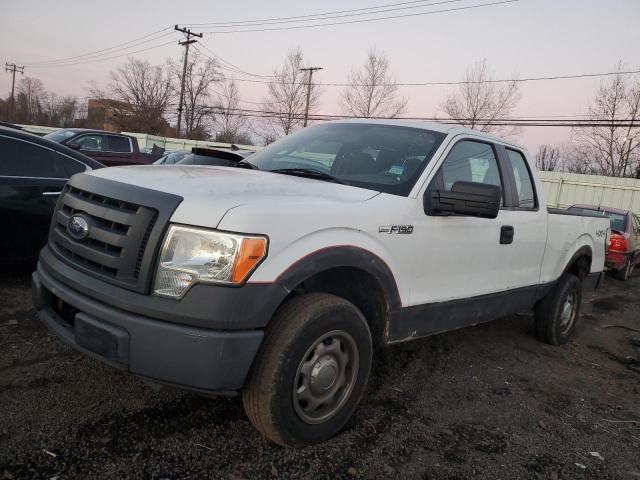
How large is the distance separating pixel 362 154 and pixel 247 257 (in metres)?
1.62

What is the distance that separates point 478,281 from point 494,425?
101cm

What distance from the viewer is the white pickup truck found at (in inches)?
89.4

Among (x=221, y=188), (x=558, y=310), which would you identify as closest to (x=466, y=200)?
(x=221, y=188)

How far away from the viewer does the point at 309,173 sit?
3385mm

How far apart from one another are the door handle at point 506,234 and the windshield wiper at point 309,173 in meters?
1.46

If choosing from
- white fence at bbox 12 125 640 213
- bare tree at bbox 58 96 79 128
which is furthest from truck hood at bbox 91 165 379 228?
bare tree at bbox 58 96 79 128

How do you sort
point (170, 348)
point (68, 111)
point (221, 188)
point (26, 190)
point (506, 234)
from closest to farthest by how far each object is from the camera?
point (170, 348), point (221, 188), point (506, 234), point (26, 190), point (68, 111)

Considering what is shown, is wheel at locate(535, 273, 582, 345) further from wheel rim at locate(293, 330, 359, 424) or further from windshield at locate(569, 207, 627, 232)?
windshield at locate(569, 207, 627, 232)

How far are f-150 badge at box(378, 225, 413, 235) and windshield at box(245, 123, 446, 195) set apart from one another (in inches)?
9.2

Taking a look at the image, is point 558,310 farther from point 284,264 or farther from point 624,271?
point 624,271

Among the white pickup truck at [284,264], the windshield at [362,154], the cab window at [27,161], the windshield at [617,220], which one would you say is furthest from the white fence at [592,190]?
the white pickup truck at [284,264]

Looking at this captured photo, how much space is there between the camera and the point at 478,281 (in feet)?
12.4

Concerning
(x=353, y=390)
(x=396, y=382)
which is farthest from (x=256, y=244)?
(x=396, y=382)

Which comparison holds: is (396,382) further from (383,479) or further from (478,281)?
(383,479)
